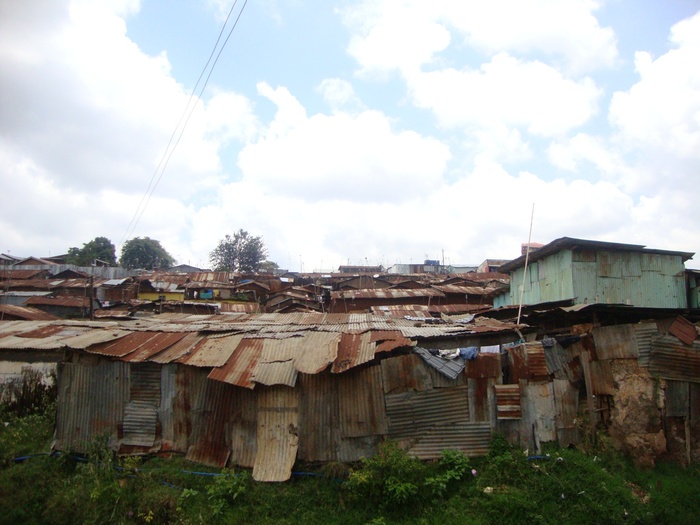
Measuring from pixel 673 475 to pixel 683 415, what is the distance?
1.26 m

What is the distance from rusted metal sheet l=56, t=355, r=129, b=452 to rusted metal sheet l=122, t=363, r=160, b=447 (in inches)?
7.3

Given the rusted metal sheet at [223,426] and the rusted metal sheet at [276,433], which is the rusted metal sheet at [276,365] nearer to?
the rusted metal sheet at [276,433]

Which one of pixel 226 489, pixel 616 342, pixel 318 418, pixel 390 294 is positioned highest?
pixel 390 294

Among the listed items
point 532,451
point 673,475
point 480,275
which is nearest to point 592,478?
point 532,451

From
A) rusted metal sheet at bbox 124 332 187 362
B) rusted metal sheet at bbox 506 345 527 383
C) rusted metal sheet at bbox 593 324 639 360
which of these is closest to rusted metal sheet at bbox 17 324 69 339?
rusted metal sheet at bbox 124 332 187 362

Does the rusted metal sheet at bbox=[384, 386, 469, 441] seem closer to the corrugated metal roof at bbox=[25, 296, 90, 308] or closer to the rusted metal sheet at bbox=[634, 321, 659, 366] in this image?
the rusted metal sheet at bbox=[634, 321, 659, 366]

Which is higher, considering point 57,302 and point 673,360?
point 57,302

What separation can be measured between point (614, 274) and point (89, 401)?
18.6 m

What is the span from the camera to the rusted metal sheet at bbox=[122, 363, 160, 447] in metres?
10.2

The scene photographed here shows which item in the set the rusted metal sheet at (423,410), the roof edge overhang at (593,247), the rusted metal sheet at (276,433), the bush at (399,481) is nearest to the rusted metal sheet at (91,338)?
the rusted metal sheet at (276,433)

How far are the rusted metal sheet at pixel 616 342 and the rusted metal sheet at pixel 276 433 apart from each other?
699 centimetres

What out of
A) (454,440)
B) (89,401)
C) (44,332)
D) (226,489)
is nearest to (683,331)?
(454,440)

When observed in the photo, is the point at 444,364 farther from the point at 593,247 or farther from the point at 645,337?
the point at 593,247

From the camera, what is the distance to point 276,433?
9.24 meters
